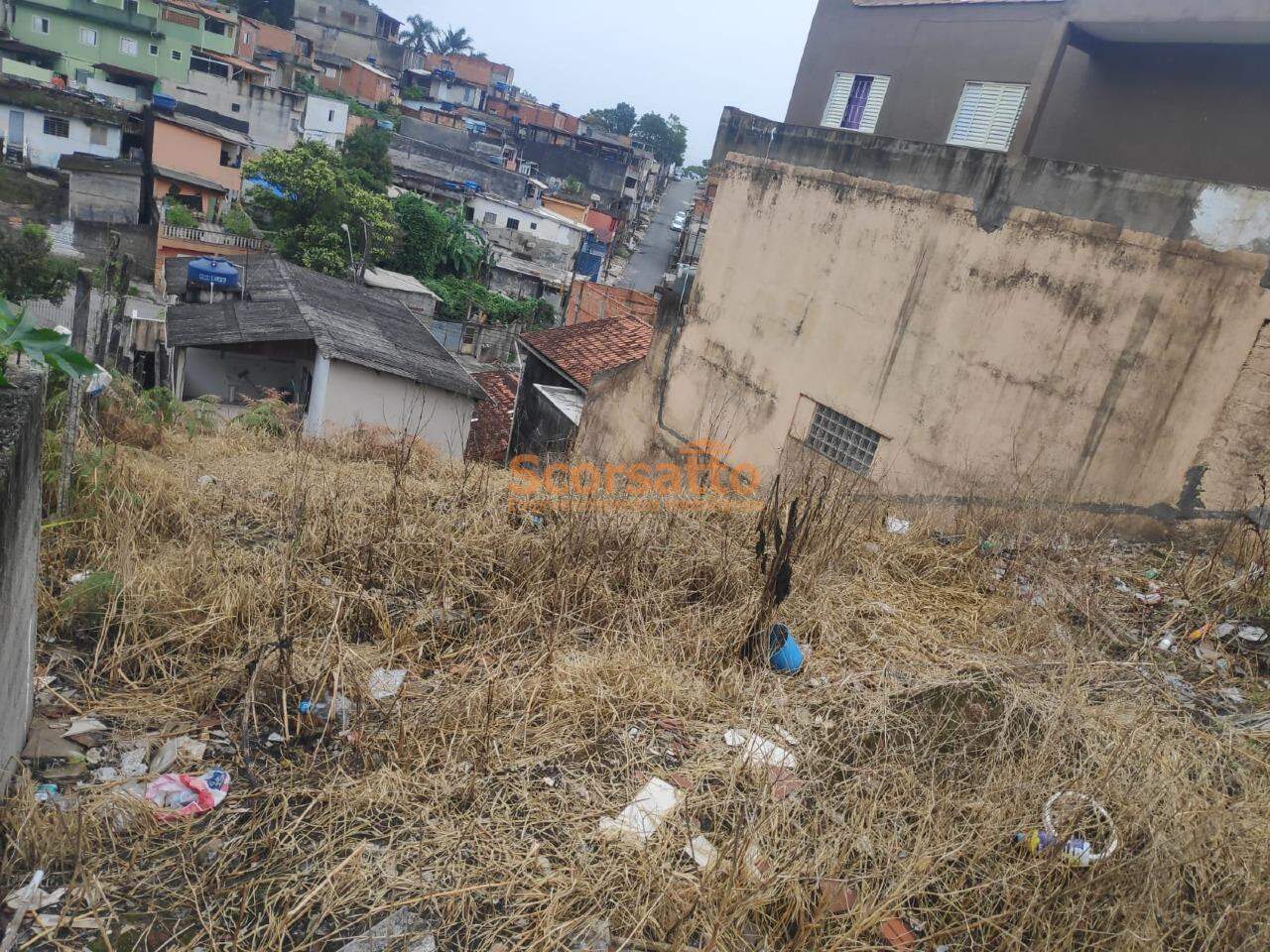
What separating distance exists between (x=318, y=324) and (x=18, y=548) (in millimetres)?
12439

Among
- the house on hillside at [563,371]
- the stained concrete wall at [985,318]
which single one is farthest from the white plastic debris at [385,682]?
the house on hillside at [563,371]

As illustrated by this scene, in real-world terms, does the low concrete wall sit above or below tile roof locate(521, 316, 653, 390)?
above

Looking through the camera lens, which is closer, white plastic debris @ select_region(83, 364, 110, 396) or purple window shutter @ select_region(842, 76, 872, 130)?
white plastic debris @ select_region(83, 364, 110, 396)

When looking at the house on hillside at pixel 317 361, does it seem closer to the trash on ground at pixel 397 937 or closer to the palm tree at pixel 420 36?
the trash on ground at pixel 397 937

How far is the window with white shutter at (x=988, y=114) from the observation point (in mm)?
10195

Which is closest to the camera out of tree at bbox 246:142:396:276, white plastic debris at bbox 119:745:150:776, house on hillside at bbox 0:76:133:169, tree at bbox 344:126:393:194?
white plastic debris at bbox 119:745:150:776

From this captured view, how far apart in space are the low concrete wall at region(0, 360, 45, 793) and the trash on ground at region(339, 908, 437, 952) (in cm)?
111

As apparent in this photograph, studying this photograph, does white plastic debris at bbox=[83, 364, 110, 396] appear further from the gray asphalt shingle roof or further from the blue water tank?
the blue water tank

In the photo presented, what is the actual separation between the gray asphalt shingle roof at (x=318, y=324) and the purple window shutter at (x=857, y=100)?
7494mm

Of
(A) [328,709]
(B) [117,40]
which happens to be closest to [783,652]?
(A) [328,709]

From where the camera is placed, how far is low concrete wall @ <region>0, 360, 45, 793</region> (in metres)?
2.02

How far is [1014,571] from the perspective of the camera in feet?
15.3

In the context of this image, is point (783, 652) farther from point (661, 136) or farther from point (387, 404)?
point (661, 136)

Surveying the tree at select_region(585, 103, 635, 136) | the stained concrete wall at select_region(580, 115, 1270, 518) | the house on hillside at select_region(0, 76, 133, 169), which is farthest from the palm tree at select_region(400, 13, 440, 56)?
the stained concrete wall at select_region(580, 115, 1270, 518)
